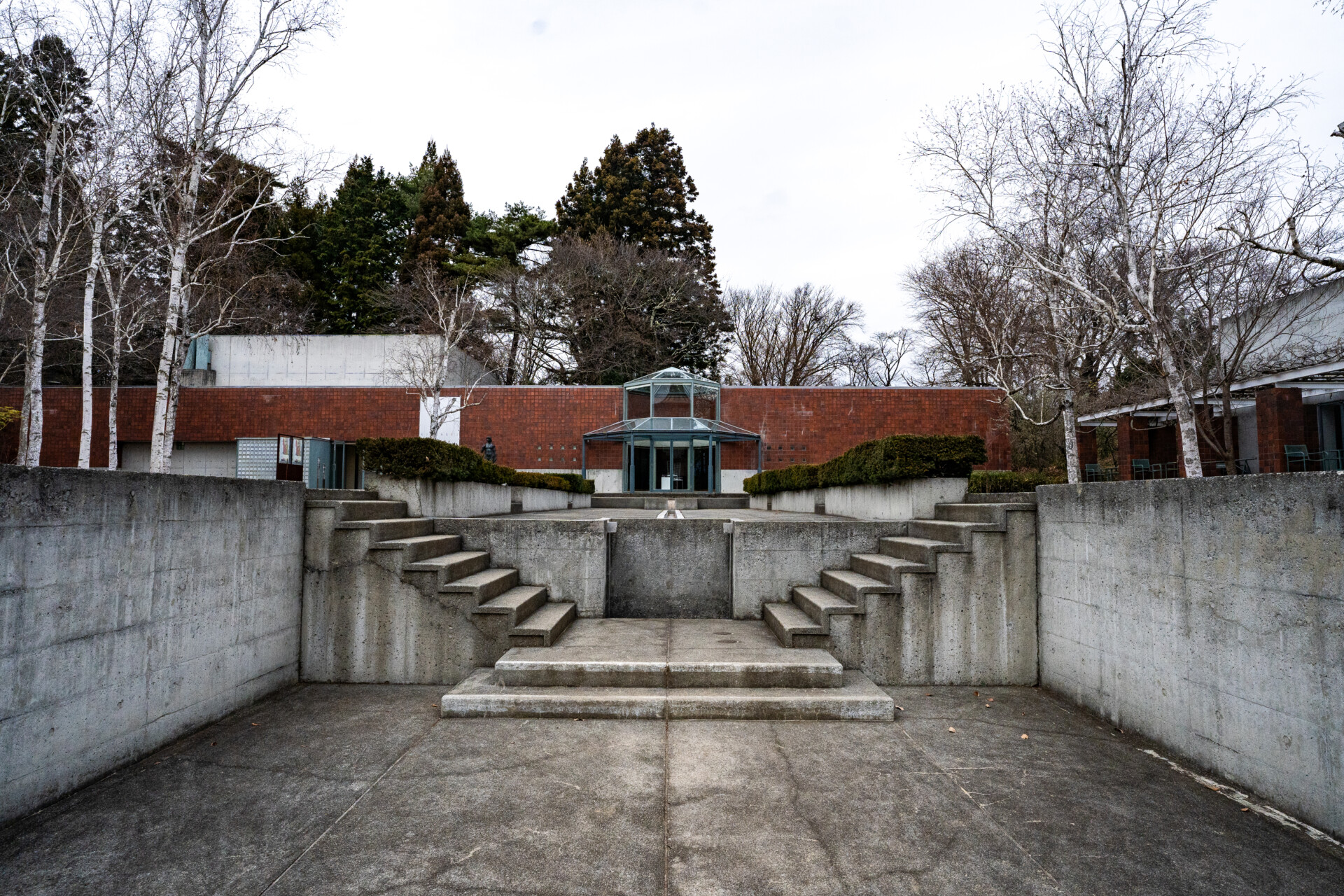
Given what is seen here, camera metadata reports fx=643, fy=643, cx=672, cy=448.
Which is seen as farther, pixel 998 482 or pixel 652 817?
pixel 998 482

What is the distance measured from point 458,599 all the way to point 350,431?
66.2 ft

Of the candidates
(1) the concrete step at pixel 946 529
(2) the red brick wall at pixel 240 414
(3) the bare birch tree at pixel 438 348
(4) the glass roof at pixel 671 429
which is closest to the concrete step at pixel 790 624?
(1) the concrete step at pixel 946 529

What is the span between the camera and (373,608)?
535 cm

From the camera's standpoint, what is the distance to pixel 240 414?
23.1 m

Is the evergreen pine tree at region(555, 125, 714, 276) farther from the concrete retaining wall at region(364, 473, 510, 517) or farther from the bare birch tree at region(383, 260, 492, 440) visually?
the concrete retaining wall at region(364, 473, 510, 517)

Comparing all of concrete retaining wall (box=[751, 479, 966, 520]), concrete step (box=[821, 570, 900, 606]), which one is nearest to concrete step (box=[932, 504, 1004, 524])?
concrete retaining wall (box=[751, 479, 966, 520])

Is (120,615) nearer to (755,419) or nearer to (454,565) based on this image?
(454,565)

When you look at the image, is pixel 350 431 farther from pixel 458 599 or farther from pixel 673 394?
pixel 458 599

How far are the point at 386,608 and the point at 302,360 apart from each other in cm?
2189

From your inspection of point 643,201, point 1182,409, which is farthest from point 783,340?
point 1182,409

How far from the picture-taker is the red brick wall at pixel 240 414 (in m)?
22.9

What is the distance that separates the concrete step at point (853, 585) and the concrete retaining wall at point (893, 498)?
→ 3.80 feet

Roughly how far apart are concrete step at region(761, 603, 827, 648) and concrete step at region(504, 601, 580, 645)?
6.23 ft

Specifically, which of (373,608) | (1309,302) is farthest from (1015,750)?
(1309,302)
